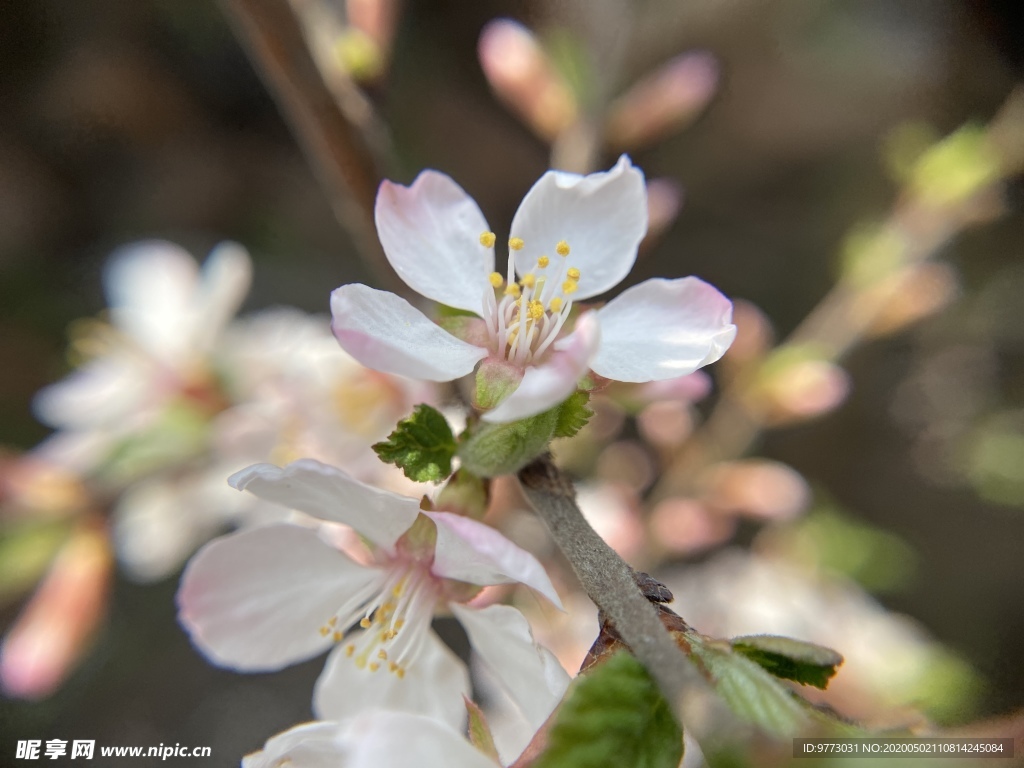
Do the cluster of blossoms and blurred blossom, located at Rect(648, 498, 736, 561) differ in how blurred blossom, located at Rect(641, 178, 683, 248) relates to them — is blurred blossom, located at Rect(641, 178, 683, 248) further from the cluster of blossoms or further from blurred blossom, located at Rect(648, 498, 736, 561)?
blurred blossom, located at Rect(648, 498, 736, 561)

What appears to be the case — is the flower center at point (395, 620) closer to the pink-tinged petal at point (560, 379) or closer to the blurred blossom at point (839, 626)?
the pink-tinged petal at point (560, 379)

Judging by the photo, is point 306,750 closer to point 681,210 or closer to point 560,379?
point 560,379

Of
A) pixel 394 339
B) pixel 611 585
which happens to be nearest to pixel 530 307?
pixel 394 339

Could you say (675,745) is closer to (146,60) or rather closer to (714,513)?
(714,513)

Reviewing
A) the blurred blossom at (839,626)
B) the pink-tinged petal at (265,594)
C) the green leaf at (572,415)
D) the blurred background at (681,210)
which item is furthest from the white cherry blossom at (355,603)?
the blurred background at (681,210)

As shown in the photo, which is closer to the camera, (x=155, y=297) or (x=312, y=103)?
(x=312, y=103)

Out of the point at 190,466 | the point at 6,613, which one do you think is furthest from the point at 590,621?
the point at 6,613

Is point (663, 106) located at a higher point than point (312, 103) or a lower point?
higher
